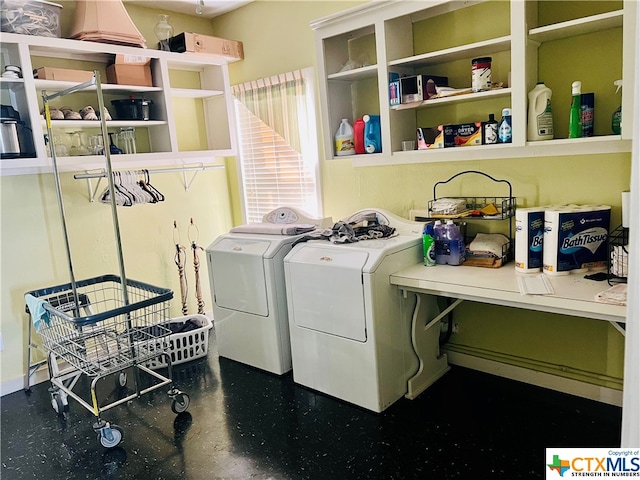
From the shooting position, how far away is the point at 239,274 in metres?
3.13

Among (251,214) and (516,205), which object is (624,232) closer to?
(516,205)

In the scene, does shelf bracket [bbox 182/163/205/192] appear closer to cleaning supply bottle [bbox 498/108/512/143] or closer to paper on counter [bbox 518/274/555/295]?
cleaning supply bottle [bbox 498/108/512/143]

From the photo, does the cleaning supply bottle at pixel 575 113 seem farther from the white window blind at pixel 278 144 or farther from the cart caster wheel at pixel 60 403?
the cart caster wheel at pixel 60 403

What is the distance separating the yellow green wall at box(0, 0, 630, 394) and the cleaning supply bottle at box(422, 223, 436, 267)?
40 centimetres

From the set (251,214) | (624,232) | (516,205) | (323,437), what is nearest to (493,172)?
(516,205)

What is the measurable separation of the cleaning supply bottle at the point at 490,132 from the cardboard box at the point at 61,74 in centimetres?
243

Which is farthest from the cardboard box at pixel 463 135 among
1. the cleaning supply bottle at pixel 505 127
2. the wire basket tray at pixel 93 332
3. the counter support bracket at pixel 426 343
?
the wire basket tray at pixel 93 332

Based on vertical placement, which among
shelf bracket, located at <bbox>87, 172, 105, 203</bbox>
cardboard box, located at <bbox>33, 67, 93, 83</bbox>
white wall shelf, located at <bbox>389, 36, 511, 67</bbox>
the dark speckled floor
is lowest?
the dark speckled floor

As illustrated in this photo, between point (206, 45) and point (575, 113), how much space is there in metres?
2.63

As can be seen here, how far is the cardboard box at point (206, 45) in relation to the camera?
3.54 metres

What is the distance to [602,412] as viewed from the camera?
8.00 feet

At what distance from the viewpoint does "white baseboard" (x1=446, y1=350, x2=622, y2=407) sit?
8.26ft

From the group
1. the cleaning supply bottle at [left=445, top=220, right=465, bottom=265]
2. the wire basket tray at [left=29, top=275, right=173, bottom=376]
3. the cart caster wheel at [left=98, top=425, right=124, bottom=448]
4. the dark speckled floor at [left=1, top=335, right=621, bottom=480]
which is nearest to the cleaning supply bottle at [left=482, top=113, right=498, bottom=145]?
the cleaning supply bottle at [left=445, top=220, right=465, bottom=265]

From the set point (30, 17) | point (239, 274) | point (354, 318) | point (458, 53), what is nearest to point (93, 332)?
point (239, 274)
